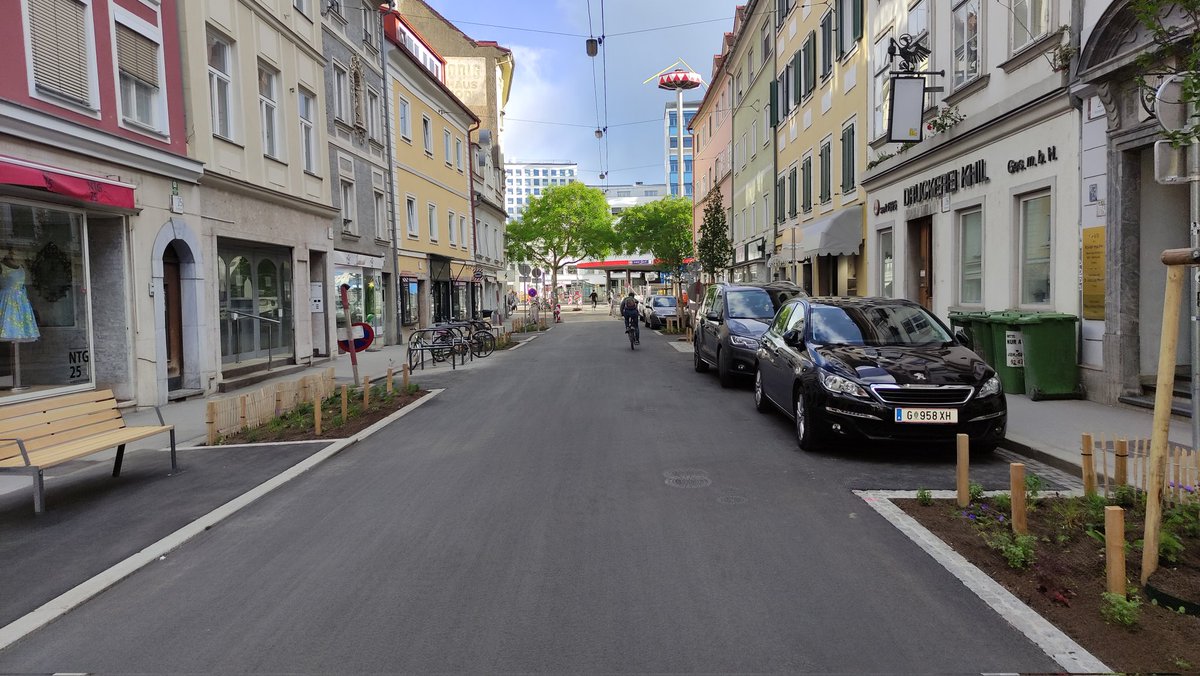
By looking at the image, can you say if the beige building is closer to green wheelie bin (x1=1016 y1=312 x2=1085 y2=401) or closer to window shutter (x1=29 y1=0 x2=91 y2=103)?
window shutter (x1=29 y1=0 x2=91 y2=103)

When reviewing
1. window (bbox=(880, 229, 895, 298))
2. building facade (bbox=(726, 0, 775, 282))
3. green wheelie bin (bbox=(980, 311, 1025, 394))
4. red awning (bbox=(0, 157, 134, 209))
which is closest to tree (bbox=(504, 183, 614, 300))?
building facade (bbox=(726, 0, 775, 282))

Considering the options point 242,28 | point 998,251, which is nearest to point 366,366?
point 242,28

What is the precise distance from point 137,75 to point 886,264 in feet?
52.6

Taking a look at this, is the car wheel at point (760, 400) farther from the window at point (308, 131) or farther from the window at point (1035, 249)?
the window at point (308, 131)

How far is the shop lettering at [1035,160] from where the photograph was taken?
10.8m

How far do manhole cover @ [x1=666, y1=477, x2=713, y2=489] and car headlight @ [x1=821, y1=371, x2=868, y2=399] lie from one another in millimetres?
1698

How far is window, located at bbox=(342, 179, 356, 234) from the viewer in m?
21.7

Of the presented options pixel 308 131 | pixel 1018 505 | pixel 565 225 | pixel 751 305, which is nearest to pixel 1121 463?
pixel 1018 505

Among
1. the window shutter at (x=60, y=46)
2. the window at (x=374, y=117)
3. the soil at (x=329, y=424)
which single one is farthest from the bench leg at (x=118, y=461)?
the window at (x=374, y=117)

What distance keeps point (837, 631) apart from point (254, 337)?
15.5 m

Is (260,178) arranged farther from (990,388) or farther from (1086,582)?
(1086,582)

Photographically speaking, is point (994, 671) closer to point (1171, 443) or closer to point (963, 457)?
point (963, 457)

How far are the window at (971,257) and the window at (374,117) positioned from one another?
17.7 m

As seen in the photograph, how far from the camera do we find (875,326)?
27.4 ft
